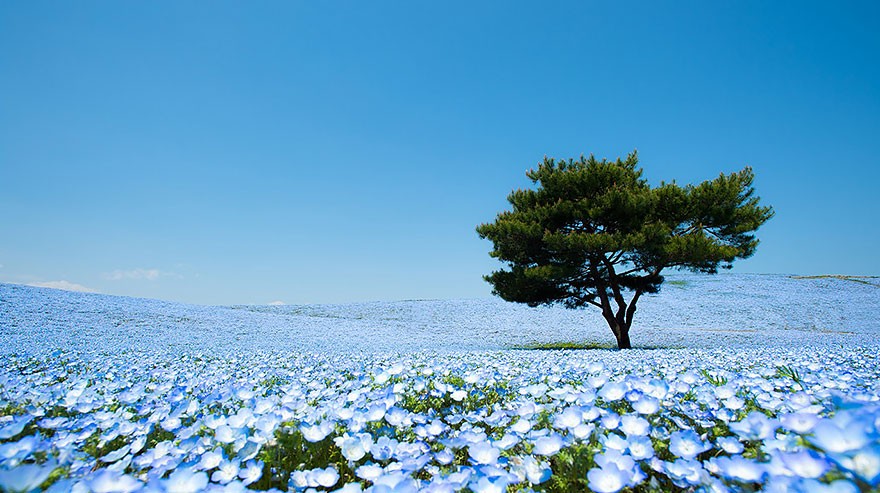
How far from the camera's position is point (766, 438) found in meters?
1.64

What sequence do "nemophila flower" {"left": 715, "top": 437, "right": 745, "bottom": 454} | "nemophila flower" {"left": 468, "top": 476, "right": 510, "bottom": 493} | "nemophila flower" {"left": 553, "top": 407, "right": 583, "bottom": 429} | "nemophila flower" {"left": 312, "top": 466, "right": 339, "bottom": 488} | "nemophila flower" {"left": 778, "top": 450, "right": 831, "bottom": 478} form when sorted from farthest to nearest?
"nemophila flower" {"left": 553, "top": 407, "right": 583, "bottom": 429} → "nemophila flower" {"left": 715, "top": 437, "right": 745, "bottom": 454} → "nemophila flower" {"left": 312, "top": 466, "right": 339, "bottom": 488} → "nemophila flower" {"left": 468, "top": 476, "right": 510, "bottom": 493} → "nemophila flower" {"left": 778, "top": 450, "right": 831, "bottom": 478}

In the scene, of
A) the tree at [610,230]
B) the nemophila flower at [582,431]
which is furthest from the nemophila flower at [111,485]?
the tree at [610,230]

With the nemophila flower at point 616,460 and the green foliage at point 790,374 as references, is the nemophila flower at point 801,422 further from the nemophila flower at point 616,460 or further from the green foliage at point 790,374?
the green foliage at point 790,374

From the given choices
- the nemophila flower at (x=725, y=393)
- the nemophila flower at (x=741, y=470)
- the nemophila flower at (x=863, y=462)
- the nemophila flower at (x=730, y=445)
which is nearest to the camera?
the nemophila flower at (x=863, y=462)

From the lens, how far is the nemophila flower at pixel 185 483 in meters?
1.34

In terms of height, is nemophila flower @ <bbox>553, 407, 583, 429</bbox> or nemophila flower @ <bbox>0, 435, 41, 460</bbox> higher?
nemophila flower @ <bbox>553, 407, 583, 429</bbox>

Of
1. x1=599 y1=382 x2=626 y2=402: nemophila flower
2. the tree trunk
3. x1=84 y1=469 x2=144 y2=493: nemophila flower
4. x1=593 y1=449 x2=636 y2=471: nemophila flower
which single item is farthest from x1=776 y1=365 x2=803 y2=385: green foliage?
the tree trunk

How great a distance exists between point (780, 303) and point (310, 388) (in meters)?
28.4

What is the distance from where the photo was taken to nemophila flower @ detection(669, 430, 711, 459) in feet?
5.20

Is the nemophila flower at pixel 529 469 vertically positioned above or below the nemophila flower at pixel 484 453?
below

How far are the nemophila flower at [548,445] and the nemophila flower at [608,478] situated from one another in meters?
0.28

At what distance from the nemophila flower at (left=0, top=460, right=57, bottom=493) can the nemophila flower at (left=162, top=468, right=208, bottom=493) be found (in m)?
0.31

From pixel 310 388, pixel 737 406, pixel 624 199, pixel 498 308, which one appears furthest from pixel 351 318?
pixel 737 406

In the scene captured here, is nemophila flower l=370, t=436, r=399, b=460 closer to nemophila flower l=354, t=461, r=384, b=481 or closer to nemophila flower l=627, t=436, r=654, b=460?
nemophila flower l=354, t=461, r=384, b=481
